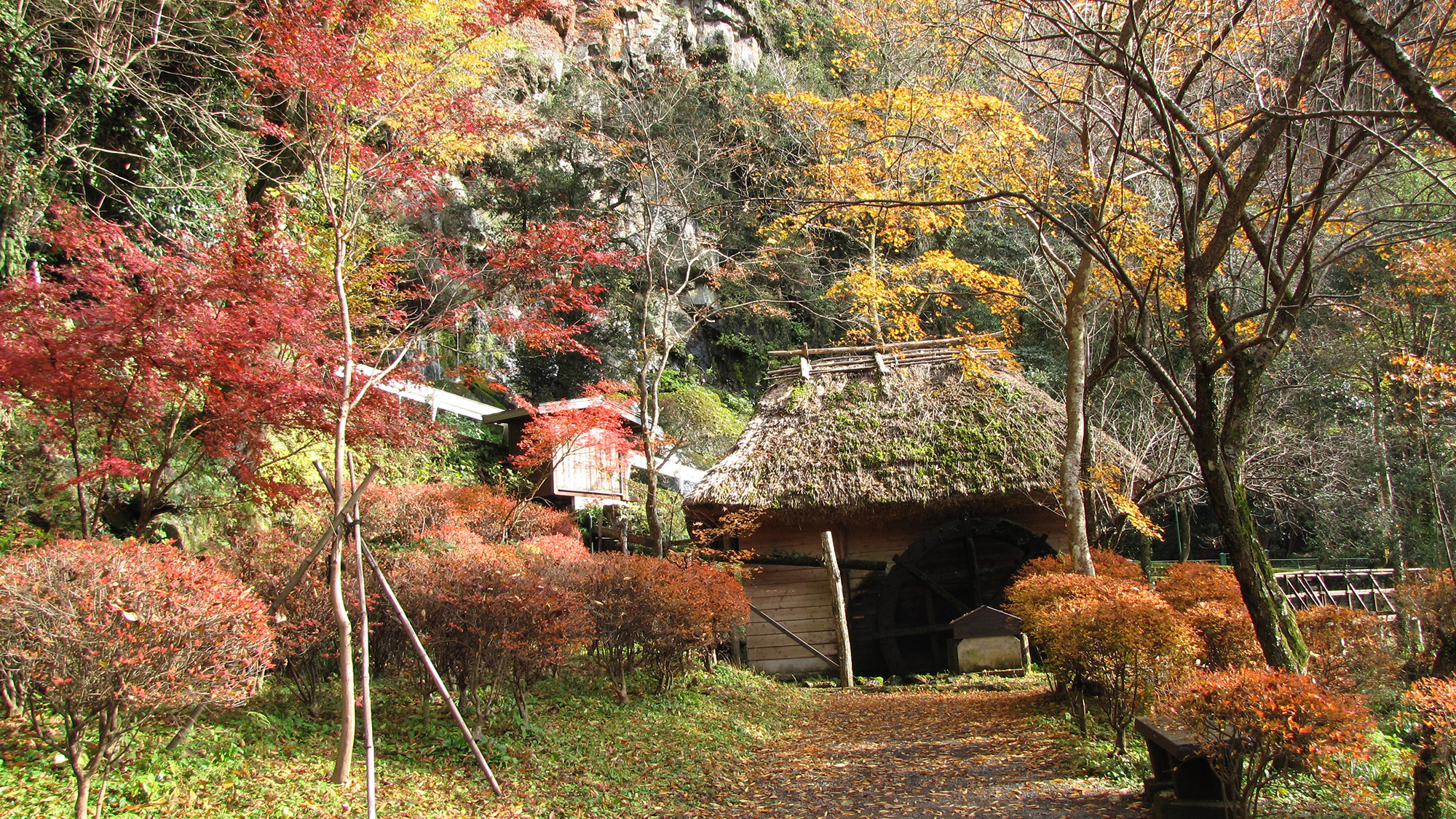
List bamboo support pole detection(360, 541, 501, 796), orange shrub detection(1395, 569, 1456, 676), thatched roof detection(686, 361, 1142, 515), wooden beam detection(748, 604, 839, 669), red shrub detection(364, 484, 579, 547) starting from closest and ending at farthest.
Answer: orange shrub detection(1395, 569, 1456, 676) < bamboo support pole detection(360, 541, 501, 796) < red shrub detection(364, 484, 579, 547) < wooden beam detection(748, 604, 839, 669) < thatched roof detection(686, 361, 1142, 515)

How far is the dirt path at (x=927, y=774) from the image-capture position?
4.68 meters

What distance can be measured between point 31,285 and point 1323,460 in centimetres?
1873

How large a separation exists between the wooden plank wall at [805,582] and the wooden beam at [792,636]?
102mm

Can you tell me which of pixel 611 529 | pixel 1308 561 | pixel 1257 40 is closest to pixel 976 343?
pixel 1257 40

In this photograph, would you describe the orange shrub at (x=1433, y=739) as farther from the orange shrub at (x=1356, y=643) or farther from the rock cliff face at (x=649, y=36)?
the rock cliff face at (x=649, y=36)

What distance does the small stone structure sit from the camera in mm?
10000

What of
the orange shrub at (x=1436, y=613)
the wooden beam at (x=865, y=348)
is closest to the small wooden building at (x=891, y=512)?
the wooden beam at (x=865, y=348)

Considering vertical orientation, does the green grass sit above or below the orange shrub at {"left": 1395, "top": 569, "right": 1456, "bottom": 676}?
below

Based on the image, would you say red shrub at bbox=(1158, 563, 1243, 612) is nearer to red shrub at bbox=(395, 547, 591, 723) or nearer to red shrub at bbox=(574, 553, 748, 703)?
red shrub at bbox=(574, 553, 748, 703)

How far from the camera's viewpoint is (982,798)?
4.84m

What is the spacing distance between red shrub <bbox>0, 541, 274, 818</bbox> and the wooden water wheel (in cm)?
930

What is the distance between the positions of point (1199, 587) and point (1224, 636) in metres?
2.28

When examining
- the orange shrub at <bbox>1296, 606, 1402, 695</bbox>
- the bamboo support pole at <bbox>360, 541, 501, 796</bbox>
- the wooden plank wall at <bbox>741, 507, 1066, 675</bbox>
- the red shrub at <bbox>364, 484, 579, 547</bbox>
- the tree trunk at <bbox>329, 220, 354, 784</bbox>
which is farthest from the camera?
the wooden plank wall at <bbox>741, 507, 1066, 675</bbox>

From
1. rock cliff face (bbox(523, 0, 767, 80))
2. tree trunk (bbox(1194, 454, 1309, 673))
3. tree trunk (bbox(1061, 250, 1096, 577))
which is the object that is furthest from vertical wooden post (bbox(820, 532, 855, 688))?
rock cliff face (bbox(523, 0, 767, 80))
